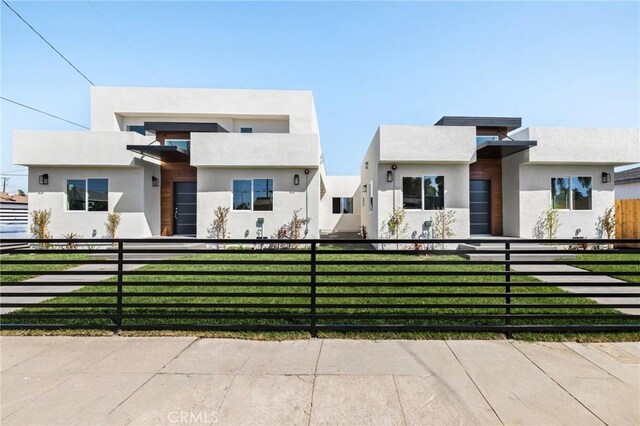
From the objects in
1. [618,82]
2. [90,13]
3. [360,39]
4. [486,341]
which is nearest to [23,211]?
[90,13]

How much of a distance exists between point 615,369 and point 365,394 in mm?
2617

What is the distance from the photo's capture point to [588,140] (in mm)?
10711

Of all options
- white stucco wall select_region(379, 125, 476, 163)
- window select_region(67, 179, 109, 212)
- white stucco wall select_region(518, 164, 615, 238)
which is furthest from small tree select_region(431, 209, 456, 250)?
window select_region(67, 179, 109, 212)

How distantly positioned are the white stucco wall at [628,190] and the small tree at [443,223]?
1784 centimetres

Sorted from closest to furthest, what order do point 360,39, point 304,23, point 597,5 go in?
point 597,5, point 304,23, point 360,39

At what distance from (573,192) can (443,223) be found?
582 centimetres

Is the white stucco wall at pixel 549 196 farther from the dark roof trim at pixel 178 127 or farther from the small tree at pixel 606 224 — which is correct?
the dark roof trim at pixel 178 127

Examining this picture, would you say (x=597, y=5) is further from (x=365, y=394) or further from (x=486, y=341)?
(x=365, y=394)

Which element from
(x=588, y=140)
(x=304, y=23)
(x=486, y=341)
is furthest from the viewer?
(x=588, y=140)

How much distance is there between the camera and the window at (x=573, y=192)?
36.9ft

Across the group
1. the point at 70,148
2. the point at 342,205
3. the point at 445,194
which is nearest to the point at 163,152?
the point at 70,148

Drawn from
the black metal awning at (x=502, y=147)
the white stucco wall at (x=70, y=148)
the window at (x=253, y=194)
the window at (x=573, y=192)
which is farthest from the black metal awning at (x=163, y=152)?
the window at (x=573, y=192)

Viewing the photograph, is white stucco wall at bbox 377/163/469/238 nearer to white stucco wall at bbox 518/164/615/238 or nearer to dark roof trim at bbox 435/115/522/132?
dark roof trim at bbox 435/115/522/132

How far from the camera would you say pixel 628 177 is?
1978 cm
